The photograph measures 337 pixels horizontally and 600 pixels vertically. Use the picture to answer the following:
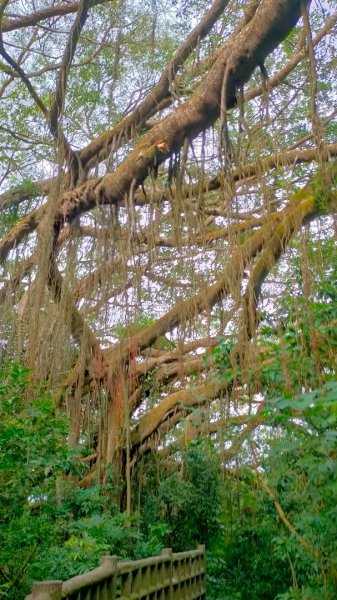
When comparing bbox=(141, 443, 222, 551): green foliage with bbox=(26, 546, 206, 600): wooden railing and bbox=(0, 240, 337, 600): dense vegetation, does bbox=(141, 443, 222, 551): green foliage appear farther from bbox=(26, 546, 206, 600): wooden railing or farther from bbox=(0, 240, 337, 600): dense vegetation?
bbox=(26, 546, 206, 600): wooden railing

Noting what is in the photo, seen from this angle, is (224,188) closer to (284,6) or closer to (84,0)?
(284,6)

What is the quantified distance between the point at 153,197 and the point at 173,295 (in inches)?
57.0

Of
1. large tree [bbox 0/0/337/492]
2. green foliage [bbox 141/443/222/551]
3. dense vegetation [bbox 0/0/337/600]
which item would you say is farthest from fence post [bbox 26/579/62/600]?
green foliage [bbox 141/443/222/551]

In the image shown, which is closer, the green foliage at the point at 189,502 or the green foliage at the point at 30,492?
the green foliage at the point at 30,492

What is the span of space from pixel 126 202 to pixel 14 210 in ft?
4.84

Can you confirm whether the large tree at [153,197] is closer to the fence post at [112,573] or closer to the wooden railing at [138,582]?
the wooden railing at [138,582]

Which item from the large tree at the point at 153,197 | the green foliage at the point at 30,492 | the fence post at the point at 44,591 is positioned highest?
the large tree at the point at 153,197

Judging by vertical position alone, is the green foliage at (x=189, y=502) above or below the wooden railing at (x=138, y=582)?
above

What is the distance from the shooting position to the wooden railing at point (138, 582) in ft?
6.68

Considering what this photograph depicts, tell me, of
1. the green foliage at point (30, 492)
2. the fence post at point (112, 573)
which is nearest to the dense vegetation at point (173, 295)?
the green foliage at point (30, 492)

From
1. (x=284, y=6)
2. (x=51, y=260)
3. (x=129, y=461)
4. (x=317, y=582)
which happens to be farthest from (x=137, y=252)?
(x=129, y=461)

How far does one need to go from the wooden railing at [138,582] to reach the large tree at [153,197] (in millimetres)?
941

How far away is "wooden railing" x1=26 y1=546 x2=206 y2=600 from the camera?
204 cm

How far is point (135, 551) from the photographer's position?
4660 mm
